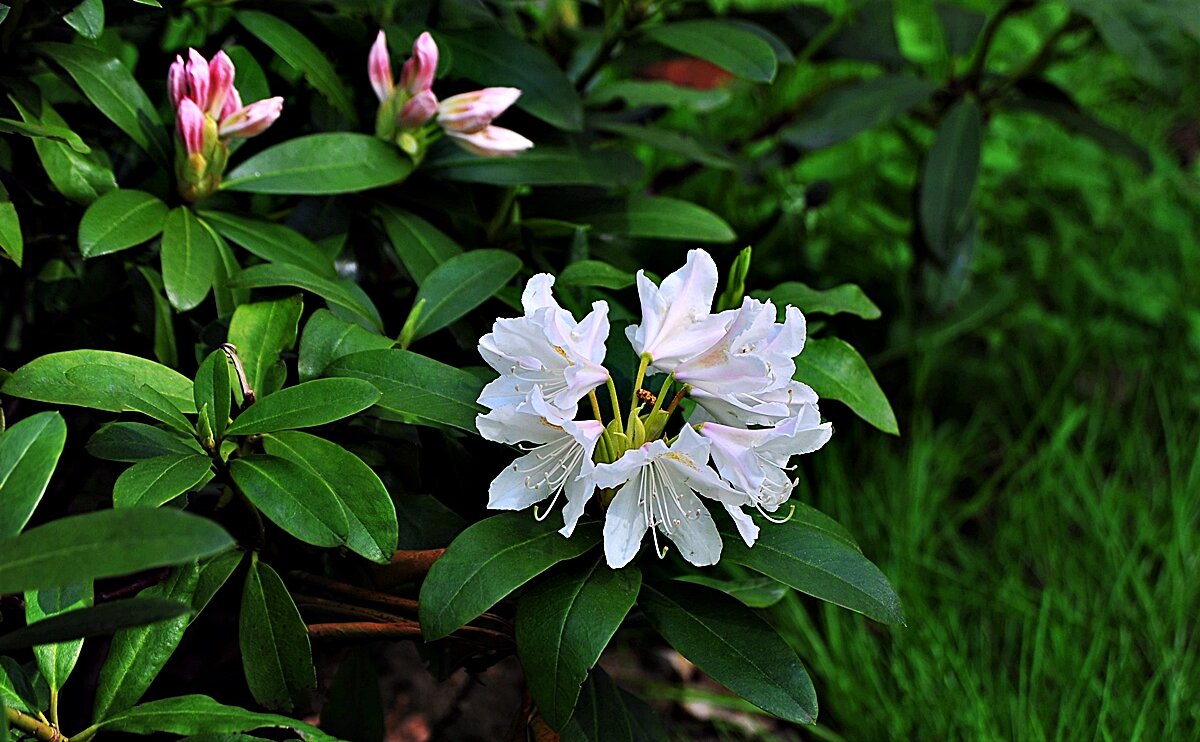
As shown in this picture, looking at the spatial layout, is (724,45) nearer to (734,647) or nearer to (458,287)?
(458,287)

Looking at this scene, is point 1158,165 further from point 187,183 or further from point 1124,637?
point 187,183

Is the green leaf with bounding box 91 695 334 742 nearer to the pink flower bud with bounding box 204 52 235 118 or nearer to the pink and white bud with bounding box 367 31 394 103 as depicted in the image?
the pink flower bud with bounding box 204 52 235 118

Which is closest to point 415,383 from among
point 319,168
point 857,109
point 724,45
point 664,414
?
point 664,414

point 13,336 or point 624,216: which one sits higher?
point 624,216

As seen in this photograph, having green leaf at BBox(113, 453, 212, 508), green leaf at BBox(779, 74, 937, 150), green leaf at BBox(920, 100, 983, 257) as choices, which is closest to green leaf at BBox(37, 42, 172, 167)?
green leaf at BBox(113, 453, 212, 508)

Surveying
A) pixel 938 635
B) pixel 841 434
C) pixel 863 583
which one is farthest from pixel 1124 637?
pixel 863 583
